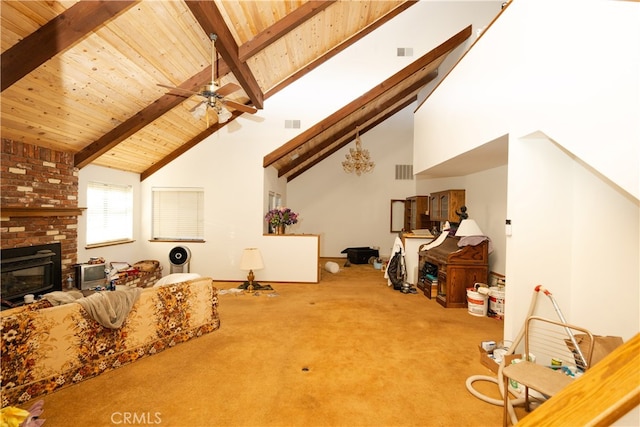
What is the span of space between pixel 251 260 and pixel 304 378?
3078 mm

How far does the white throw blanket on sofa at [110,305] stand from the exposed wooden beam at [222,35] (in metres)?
2.74

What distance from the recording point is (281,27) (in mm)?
3830

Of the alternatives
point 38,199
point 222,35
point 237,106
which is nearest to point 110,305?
point 237,106

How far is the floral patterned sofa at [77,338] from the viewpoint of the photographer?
2252 millimetres

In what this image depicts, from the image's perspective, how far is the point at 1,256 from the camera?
359cm

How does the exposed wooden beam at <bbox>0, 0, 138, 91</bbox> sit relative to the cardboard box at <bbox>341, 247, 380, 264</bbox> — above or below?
above

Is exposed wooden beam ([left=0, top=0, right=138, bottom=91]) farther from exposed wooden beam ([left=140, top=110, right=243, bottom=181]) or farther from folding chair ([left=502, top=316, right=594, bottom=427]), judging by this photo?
folding chair ([left=502, top=316, right=594, bottom=427])

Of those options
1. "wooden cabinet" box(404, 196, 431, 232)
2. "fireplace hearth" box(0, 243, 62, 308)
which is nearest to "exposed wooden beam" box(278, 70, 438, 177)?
"wooden cabinet" box(404, 196, 431, 232)

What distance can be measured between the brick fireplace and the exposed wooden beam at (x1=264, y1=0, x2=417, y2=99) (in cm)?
345

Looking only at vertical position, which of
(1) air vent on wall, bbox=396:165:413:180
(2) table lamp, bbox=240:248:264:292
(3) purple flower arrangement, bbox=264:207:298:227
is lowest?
(2) table lamp, bbox=240:248:264:292

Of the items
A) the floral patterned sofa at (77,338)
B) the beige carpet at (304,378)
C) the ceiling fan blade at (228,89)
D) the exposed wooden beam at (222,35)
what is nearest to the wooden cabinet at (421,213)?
the beige carpet at (304,378)

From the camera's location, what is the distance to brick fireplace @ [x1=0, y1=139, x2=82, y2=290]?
12.1 feet

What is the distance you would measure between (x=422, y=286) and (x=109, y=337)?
4.71 m

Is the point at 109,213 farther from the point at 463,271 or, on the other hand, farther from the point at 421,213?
the point at 421,213
